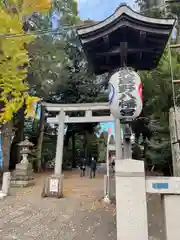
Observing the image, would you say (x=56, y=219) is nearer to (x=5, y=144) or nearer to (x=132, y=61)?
(x=132, y=61)

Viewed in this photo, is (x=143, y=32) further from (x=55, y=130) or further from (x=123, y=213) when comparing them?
(x=55, y=130)

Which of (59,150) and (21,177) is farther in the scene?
(21,177)

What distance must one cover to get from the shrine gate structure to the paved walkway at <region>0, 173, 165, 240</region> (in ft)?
4.33

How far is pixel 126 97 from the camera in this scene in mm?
Result: 4176

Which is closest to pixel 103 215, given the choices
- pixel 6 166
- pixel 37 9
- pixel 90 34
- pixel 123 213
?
pixel 123 213

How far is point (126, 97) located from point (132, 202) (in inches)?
73.4

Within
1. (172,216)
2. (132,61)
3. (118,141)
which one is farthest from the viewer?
(118,141)

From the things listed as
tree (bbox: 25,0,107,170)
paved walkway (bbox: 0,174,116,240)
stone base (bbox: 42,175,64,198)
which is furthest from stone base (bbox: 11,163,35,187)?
tree (bbox: 25,0,107,170)

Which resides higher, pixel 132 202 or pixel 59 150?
pixel 59 150

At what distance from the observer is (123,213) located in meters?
3.46

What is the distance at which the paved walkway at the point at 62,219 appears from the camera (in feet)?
15.5

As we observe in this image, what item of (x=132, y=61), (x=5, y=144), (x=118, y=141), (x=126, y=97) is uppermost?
(x=132, y=61)

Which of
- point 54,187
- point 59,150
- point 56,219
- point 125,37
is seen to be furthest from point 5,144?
point 125,37

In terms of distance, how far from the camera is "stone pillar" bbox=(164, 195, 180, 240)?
3.31 m
